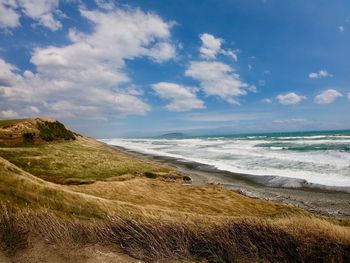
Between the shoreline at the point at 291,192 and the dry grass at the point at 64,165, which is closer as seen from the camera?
the shoreline at the point at 291,192

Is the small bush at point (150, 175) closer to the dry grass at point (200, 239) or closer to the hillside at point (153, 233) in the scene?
the hillside at point (153, 233)

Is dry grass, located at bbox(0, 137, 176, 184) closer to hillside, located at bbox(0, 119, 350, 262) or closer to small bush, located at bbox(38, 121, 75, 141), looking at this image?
small bush, located at bbox(38, 121, 75, 141)

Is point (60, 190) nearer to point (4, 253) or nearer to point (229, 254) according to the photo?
point (4, 253)

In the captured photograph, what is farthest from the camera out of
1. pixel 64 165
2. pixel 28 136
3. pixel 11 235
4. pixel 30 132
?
pixel 30 132

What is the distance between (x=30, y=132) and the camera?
37.7 m

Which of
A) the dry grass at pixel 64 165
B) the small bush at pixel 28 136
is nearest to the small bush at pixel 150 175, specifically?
the dry grass at pixel 64 165

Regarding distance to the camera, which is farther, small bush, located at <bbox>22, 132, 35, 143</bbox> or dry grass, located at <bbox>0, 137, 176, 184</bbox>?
small bush, located at <bbox>22, 132, 35, 143</bbox>

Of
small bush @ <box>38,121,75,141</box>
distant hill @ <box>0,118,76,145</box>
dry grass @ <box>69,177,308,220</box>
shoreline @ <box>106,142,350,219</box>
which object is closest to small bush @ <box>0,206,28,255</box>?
dry grass @ <box>69,177,308,220</box>

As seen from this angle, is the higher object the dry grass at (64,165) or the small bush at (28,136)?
the small bush at (28,136)

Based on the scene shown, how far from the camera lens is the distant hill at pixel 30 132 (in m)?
35.2

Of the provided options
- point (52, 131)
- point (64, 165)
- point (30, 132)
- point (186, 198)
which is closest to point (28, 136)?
point (30, 132)

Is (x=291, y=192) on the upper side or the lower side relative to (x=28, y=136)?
lower

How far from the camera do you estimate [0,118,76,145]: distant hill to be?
35188 millimetres

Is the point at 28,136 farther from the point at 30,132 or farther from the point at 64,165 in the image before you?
the point at 64,165
